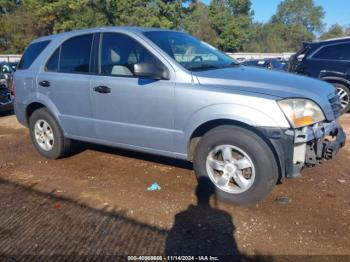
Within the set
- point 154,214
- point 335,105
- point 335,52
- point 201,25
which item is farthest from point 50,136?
point 201,25

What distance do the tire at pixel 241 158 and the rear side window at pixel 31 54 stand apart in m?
3.06

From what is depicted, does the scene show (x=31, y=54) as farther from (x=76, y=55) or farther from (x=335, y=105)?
(x=335, y=105)

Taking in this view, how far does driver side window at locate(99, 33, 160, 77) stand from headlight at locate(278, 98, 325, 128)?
167cm

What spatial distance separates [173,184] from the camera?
4594mm

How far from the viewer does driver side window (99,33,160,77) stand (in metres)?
4.49

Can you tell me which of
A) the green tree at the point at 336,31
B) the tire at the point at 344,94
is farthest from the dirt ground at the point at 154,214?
the green tree at the point at 336,31

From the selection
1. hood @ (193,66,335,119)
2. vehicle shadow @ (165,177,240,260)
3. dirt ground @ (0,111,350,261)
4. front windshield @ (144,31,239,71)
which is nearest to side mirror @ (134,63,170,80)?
front windshield @ (144,31,239,71)

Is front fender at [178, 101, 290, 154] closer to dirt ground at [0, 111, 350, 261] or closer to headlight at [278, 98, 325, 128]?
headlight at [278, 98, 325, 128]

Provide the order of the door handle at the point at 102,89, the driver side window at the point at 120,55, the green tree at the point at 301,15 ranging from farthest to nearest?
the green tree at the point at 301,15, the door handle at the point at 102,89, the driver side window at the point at 120,55

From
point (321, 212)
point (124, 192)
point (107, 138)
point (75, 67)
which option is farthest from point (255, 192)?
point (75, 67)

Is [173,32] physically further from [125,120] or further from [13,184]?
[13,184]

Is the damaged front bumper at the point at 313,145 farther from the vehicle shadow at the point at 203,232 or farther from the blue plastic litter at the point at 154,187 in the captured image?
the blue plastic litter at the point at 154,187

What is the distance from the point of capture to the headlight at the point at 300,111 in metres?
3.53

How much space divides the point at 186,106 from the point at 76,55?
1.96 meters
